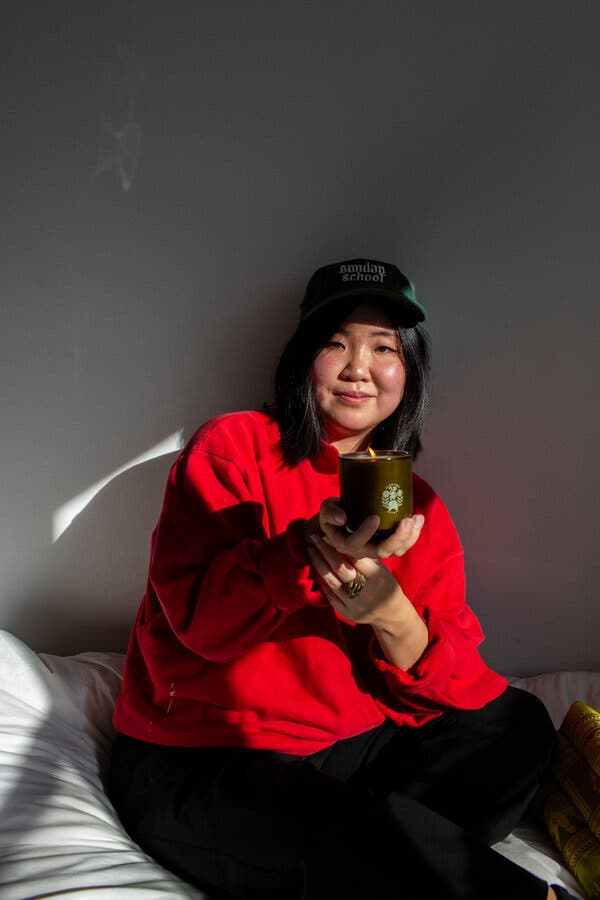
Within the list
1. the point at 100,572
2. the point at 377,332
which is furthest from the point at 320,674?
the point at 100,572

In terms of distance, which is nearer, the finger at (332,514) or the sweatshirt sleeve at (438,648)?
the finger at (332,514)

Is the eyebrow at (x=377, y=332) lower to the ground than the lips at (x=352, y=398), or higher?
higher

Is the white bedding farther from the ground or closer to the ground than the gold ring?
closer to the ground

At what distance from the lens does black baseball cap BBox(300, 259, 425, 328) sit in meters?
1.66

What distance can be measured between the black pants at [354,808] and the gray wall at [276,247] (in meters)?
0.58

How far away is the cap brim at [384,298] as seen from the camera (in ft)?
5.42

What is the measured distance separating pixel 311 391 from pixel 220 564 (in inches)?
19.2

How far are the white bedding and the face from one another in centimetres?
92

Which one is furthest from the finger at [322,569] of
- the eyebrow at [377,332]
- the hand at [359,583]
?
the eyebrow at [377,332]

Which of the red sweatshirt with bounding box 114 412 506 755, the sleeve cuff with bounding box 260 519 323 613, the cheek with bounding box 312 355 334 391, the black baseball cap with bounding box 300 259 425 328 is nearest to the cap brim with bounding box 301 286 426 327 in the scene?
the black baseball cap with bounding box 300 259 425 328

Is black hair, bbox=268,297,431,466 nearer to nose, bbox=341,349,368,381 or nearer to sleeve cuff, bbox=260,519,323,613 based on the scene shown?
nose, bbox=341,349,368,381

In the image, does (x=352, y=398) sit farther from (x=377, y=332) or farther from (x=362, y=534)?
(x=362, y=534)

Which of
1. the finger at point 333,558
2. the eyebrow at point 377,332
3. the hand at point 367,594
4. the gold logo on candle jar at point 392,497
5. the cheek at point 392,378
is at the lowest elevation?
the hand at point 367,594

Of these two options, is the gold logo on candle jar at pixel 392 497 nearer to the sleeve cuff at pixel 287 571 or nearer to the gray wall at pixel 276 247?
the sleeve cuff at pixel 287 571
